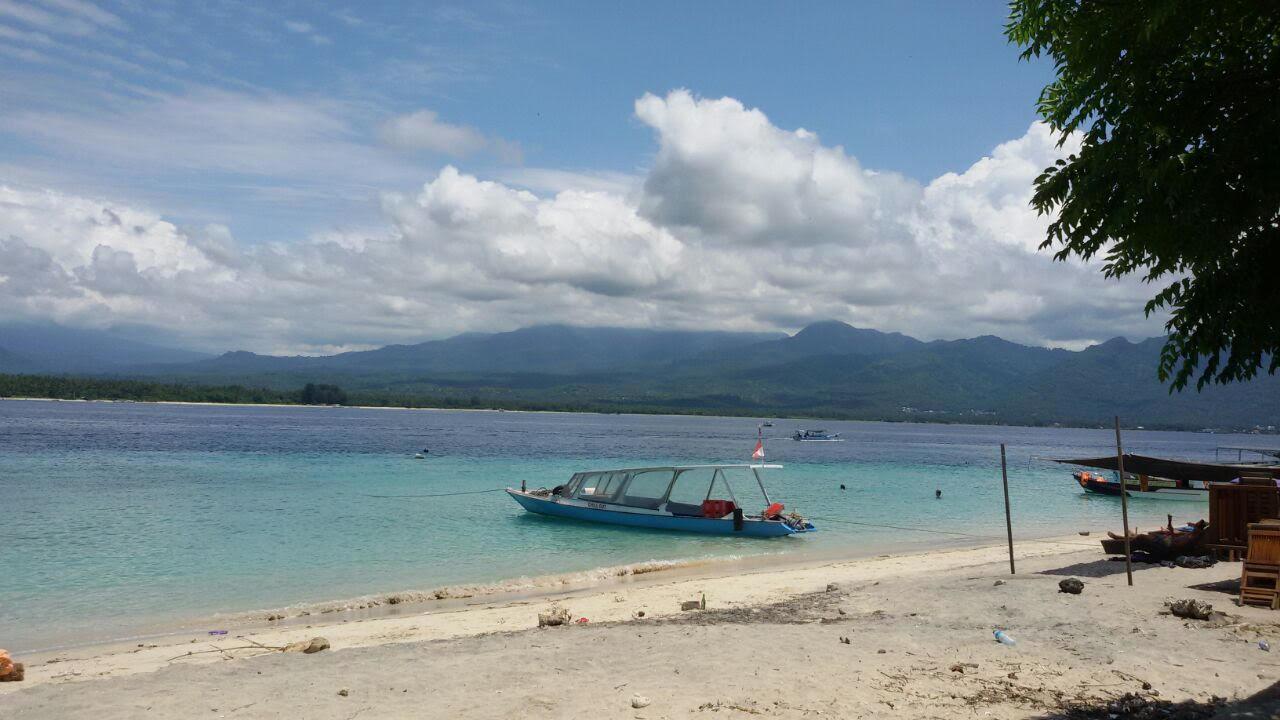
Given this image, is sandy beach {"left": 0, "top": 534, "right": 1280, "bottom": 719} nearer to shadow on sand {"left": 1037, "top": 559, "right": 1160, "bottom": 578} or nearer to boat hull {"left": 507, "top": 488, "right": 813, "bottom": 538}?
shadow on sand {"left": 1037, "top": 559, "right": 1160, "bottom": 578}

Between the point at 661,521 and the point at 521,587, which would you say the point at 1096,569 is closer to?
the point at 521,587

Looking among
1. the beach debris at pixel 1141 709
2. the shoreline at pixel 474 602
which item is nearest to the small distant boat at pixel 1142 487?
the shoreline at pixel 474 602

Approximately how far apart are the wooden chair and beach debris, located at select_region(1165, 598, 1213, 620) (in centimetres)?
99

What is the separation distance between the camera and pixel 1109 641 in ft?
35.4

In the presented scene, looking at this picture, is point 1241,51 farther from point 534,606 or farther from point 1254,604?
point 534,606

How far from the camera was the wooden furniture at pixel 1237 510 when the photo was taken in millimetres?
15797

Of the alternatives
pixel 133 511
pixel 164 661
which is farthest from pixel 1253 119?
pixel 133 511

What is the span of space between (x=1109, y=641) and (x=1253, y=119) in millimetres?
7934

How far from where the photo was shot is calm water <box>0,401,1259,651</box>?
18.9 m

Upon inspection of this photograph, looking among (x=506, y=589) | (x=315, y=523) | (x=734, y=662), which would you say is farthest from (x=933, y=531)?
(x=734, y=662)

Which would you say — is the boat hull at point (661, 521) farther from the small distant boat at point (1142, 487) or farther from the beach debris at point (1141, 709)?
the small distant boat at point (1142, 487)

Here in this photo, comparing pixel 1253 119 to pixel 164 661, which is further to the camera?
pixel 164 661

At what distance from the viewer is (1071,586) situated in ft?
46.0

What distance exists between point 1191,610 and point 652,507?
63.7 feet
